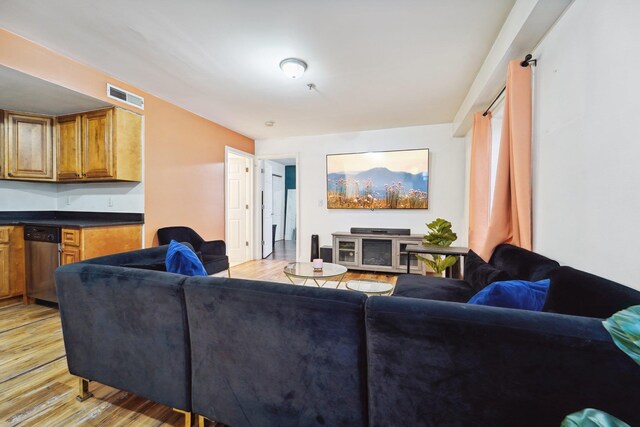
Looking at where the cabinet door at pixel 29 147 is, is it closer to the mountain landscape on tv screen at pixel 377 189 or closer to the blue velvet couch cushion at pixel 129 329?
the blue velvet couch cushion at pixel 129 329

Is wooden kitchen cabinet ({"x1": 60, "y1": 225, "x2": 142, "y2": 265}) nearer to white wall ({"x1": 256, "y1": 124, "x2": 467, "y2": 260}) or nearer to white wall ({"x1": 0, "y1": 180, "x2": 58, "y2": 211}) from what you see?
white wall ({"x1": 0, "y1": 180, "x2": 58, "y2": 211})

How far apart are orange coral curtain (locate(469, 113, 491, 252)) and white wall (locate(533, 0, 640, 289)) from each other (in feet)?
3.69

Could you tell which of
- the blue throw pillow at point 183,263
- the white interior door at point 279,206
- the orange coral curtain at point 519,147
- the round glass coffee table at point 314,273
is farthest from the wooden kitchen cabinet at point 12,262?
the white interior door at point 279,206

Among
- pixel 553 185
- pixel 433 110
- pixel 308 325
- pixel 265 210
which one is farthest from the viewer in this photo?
pixel 265 210

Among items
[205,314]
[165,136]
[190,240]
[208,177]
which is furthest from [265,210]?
[205,314]

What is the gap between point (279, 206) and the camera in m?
7.75

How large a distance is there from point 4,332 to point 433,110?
17.0 feet

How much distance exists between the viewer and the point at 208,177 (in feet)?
13.6

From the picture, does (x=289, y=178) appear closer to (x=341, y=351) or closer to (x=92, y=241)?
(x=92, y=241)

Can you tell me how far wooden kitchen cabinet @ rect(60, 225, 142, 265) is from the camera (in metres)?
2.61

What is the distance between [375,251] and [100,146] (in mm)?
3931

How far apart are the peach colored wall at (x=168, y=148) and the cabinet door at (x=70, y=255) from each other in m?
0.64

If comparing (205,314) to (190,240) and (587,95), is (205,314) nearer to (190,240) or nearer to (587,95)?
(587,95)

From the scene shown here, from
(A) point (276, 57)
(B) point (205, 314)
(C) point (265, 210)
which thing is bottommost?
(B) point (205, 314)
